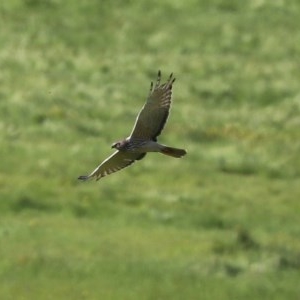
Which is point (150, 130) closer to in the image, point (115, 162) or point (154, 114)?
point (154, 114)

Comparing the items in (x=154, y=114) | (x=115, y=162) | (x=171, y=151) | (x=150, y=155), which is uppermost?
(x=150, y=155)

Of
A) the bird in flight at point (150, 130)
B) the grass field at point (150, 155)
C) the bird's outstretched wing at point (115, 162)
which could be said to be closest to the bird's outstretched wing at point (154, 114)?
the bird in flight at point (150, 130)

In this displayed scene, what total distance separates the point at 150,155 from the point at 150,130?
25.1 meters

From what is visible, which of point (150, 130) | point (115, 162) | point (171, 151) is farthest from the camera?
point (115, 162)

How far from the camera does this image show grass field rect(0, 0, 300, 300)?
81.6 feet

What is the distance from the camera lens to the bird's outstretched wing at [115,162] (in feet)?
38.4

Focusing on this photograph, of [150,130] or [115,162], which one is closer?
[150,130]

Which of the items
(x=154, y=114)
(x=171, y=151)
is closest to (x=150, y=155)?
(x=154, y=114)

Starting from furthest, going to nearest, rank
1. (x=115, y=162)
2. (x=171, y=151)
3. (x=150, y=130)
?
(x=115, y=162)
(x=150, y=130)
(x=171, y=151)

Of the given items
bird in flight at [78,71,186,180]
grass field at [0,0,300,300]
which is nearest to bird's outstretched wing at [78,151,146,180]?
bird in flight at [78,71,186,180]

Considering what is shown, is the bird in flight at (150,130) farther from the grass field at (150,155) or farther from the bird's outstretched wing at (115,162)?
the grass field at (150,155)

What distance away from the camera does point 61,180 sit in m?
33.1

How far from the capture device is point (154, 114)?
457 inches

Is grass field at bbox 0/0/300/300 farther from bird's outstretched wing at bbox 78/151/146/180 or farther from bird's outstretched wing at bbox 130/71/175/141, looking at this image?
bird's outstretched wing at bbox 130/71/175/141
